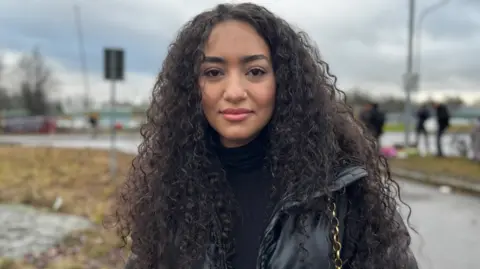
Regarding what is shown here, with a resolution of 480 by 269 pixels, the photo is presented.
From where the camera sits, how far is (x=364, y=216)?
1449 millimetres

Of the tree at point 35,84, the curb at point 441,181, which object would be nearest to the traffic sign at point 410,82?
the curb at point 441,181

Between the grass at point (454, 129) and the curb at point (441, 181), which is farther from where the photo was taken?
the grass at point (454, 129)

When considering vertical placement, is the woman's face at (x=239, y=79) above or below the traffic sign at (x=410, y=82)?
below

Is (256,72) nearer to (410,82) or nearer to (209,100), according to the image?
(209,100)

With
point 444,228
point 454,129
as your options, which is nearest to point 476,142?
point 444,228

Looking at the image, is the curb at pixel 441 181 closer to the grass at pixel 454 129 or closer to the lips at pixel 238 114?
the lips at pixel 238 114

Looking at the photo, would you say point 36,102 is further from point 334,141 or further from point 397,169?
point 334,141

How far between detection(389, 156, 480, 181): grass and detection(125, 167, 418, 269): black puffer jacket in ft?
31.4

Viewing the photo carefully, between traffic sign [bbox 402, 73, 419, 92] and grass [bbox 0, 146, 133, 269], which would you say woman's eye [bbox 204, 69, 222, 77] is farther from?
traffic sign [bbox 402, 73, 419, 92]

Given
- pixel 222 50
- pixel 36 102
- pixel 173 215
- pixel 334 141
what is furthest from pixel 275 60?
pixel 36 102

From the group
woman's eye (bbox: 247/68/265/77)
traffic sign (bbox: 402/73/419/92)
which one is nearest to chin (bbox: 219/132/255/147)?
woman's eye (bbox: 247/68/265/77)

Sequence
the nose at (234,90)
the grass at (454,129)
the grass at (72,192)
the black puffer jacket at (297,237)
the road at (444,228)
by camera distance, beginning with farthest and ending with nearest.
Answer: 1. the grass at (454,129)
2. the road at (444,228)
3. the grass at (72,192)
4. the nose at (234,90)
5. the black puffer jacket at (297,237)

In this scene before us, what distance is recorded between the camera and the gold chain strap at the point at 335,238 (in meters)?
1.36

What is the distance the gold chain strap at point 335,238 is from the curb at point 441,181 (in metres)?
8.52
